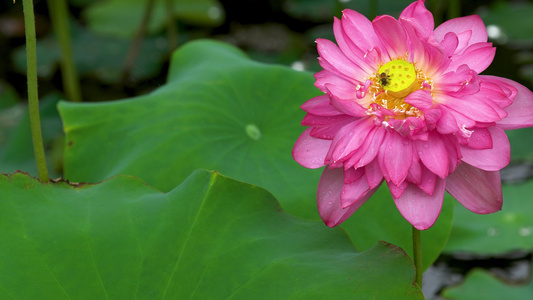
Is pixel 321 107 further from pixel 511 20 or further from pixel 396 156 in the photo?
pixel 511 20

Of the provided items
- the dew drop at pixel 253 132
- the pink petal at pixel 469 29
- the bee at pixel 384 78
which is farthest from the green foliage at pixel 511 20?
the bee at pixel 384 78

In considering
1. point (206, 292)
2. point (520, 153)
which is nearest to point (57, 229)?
point (206, 292)

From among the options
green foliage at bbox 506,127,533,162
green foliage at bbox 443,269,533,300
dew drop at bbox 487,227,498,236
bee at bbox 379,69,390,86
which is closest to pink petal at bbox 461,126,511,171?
bee at bbox 379,69,390,86

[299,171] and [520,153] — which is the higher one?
[299,171]

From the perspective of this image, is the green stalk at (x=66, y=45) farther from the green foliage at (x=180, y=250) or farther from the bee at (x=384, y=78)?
the bee at (x=384, y=78)

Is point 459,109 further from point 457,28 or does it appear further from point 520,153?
point 520,153

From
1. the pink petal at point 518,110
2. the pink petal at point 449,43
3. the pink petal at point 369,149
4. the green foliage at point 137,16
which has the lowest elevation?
the green foliage at point 137,16

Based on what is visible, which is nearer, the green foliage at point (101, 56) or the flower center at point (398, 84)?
the flower center at point (398, 84)
